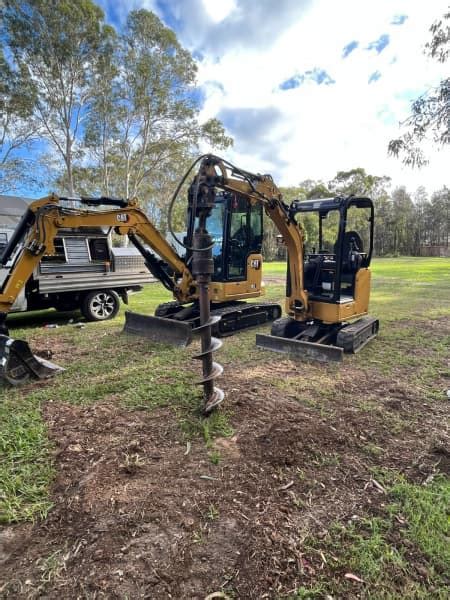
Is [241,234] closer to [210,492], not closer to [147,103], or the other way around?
[210,492]

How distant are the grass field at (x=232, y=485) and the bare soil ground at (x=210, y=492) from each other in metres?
0.01

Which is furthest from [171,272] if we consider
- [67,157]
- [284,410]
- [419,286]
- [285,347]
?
[67,157]

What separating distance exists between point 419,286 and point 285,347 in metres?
11.6

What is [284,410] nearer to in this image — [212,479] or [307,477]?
[307,477]

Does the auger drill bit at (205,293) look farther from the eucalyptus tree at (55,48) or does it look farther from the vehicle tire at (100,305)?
the eucalyptus tree at (55,48)

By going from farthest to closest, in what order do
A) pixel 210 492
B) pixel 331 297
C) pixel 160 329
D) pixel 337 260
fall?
pixel 160 329
pixel 331 297
pixel 337 260
pixel 210 492

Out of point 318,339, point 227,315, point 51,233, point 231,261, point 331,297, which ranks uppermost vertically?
point 51,233

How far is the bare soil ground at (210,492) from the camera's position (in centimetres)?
182

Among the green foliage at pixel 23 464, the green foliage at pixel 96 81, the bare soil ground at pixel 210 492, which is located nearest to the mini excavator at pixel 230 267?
the bare soil ground at pixel 210 492

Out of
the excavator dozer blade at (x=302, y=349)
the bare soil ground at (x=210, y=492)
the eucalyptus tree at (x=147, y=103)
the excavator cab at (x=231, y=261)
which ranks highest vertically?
the eucalyptus tree at (x=147, y=103)

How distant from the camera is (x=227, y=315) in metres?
6.94

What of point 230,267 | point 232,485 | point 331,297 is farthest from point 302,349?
point 232,485

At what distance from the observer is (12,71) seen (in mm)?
16766

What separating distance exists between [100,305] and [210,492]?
6.81 meters
